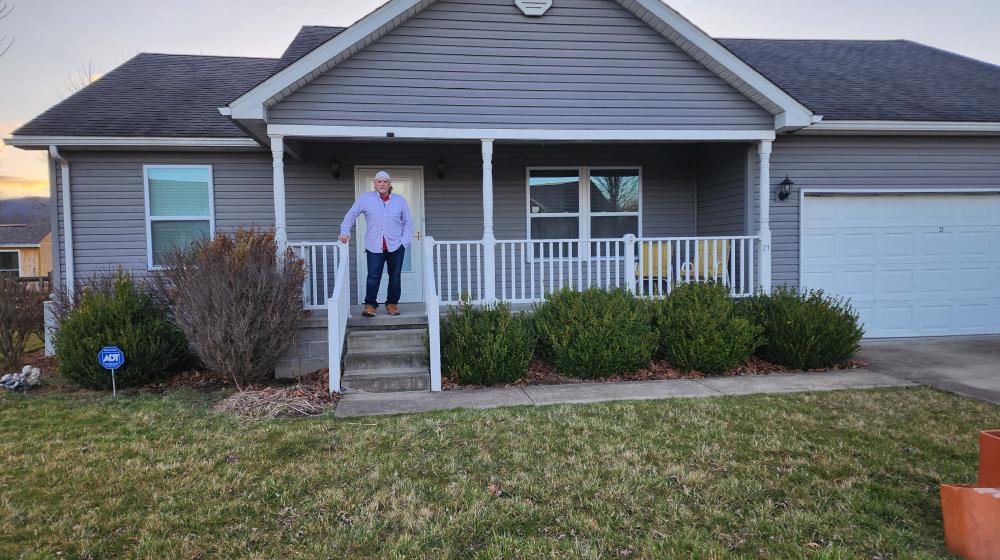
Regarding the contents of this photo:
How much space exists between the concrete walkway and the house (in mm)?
519

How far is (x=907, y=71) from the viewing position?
9.92 m

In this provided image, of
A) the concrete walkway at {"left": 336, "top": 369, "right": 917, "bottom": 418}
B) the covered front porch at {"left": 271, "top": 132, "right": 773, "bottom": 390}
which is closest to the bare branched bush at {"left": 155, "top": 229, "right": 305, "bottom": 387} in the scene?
the concrete walkway at {"left": 336, "top": 369, "right": 917, "bottom": 418}

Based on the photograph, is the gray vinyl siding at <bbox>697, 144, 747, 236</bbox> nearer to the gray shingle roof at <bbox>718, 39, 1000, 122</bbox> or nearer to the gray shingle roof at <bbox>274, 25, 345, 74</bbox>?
the gray shingle roof at <bbox>718, 39, 1000, 122</bbox>

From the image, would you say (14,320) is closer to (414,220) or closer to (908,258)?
(414,220)

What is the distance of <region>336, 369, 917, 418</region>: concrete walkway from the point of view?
529 centimetres

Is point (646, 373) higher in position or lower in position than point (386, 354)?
lower

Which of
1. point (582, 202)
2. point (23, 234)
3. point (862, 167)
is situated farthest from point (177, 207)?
point (23, 234)

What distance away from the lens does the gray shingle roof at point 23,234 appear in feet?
105

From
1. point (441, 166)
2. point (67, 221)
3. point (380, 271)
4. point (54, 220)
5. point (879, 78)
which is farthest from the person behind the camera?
point (879, 78)

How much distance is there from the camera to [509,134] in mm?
7098

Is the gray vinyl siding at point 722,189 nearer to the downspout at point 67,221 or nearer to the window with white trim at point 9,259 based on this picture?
the downspout at point 67,221

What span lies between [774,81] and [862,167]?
1.76 m

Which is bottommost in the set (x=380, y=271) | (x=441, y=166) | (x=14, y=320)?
(x=14, y=320)

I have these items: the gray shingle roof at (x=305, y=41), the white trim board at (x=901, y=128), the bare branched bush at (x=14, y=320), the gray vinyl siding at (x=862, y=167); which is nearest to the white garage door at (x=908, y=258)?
the gray vinyl siding at (x=862, y=167)
